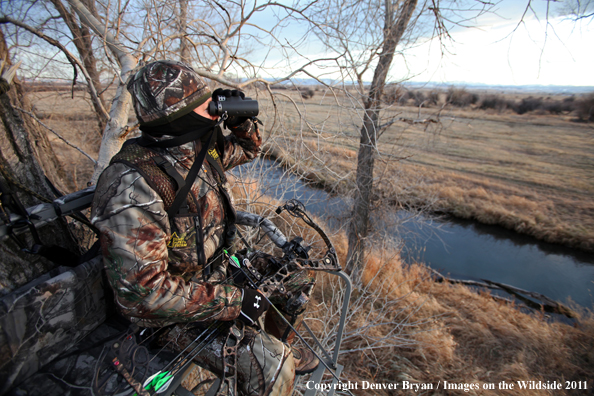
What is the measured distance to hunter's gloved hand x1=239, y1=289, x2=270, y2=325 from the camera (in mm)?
1651

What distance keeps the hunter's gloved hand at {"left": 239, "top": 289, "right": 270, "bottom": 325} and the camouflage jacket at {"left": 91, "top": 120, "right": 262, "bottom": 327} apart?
43 millimetres

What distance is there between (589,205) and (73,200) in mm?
16690

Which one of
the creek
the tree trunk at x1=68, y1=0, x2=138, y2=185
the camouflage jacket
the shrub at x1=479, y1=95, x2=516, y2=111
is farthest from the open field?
the shrub at x1=479, y1=95, x2=516, y2=111

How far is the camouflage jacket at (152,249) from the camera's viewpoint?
1.30 m

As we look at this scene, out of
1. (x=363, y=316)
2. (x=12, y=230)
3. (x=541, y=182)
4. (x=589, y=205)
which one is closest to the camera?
(x=12, y=230)

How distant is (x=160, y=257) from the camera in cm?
140

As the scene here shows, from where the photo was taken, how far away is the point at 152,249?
1360 mm

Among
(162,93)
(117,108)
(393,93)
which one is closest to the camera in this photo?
(162,93)

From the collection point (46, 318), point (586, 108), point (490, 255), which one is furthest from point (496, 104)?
point (46, 318)

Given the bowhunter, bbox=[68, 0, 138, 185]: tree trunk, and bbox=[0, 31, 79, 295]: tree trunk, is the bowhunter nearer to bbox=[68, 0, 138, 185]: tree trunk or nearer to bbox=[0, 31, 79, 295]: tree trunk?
bbox=[0, 31, 79, 295]: tree trunk

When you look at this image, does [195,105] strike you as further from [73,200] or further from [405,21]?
[405,21]

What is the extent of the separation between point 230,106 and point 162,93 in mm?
382

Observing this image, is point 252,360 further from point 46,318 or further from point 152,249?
point 46,318

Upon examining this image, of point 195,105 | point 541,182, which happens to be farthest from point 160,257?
point 541,182
